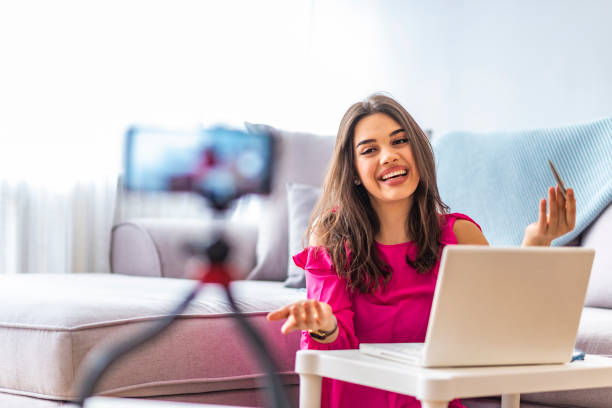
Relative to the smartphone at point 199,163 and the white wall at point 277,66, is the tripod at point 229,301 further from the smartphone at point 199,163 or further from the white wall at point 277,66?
the white wall at point 277,66

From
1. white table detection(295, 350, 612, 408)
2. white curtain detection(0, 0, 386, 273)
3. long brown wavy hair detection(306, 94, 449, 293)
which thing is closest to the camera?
white table detection(295, 350, 612, 408)

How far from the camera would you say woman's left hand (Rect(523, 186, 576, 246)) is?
40.0 inches

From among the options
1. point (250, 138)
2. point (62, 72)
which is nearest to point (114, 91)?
point (62, 72)

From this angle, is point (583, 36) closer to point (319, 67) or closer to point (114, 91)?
point (319, 67)

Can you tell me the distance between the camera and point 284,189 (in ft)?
7.66

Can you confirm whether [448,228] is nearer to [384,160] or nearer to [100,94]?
[384,160]

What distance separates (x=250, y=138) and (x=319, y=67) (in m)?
2.96

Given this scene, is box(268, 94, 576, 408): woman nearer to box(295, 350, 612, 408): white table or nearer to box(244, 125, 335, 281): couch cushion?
box(295, 350, 612, 408): white table

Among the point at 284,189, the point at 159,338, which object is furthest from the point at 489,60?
the point at 159,338

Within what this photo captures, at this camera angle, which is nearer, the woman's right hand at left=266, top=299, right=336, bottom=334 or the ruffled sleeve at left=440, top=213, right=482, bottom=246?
the woman's right hand at left=266, top=299, right=336, bottom=334

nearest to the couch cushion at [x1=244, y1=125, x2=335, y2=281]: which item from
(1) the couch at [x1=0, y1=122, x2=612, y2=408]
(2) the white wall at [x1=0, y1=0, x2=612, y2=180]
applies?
(1) the couch at [x1=0, y1=122, x2=612, y2=408]

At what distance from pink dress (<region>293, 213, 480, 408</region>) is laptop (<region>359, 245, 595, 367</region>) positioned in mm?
304

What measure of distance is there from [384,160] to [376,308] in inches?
10.8

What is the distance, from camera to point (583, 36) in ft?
8.91
